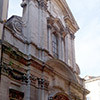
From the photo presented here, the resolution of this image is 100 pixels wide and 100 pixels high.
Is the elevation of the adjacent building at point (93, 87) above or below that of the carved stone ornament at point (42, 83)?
above

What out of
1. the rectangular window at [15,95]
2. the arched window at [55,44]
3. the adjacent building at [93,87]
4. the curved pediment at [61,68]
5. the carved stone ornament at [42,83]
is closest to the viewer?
the rectangular window at [15,95]

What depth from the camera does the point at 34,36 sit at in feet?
43.6

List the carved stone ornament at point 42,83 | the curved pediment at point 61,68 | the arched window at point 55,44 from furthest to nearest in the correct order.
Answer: the arched window at point 55,44 < the curved pediment at point 61,68 < the carved stone ornament at point 42,83

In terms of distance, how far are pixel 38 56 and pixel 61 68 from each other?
2029 millimetres

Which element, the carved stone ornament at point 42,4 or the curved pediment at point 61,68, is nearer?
the curved pediment at point 61,68

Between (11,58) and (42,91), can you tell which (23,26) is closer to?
(11,58)

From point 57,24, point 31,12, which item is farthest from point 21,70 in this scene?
point 57,24

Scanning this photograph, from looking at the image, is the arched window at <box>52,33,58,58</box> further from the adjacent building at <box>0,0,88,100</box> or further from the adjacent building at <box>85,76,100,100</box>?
the adjacent building at <box>85,76,100,100</box>

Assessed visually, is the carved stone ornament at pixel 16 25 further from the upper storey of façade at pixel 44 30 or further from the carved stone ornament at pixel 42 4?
the carved stone ornament at pixel 42 4

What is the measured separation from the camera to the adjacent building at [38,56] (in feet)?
35.3

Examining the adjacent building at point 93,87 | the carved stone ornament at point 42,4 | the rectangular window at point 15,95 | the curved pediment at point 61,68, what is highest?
the carved stone ornament at point 42,4

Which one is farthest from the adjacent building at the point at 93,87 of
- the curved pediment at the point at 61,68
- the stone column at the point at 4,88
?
the stone column at the point at 4,88

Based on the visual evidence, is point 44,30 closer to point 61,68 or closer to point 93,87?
point 61,68

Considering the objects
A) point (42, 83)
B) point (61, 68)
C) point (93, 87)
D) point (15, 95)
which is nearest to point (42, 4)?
point (61, 68)
